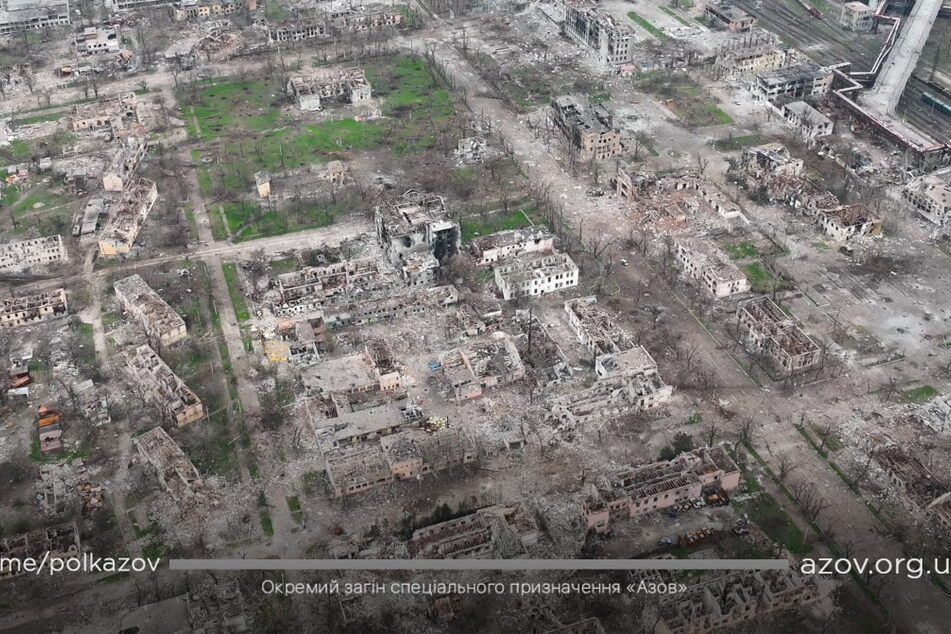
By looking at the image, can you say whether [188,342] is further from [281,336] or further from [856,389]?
[856,389]

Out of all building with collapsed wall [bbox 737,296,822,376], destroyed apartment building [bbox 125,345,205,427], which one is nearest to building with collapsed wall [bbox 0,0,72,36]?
destroyed apartment building [bbox 125,345,205,427]

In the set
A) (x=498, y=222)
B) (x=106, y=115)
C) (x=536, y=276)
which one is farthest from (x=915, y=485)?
(x=106, y=115)

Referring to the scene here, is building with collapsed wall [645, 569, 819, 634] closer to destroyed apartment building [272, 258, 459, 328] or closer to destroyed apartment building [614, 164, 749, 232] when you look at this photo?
destroyed apartment building [272, 258, 459, 328]

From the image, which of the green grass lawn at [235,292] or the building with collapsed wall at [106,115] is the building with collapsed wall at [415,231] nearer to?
the green grass lawn at [235,292]

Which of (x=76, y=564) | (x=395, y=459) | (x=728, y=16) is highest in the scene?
(x=395, y=459)

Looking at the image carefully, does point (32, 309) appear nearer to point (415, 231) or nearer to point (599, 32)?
point (415, 231)

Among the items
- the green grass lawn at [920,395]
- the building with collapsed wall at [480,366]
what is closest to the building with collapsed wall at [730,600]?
the green grass lawn at [920,395]

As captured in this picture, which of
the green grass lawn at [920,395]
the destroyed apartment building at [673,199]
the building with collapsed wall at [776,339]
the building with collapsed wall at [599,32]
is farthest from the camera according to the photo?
the building with collapsed wall at [599,32]
